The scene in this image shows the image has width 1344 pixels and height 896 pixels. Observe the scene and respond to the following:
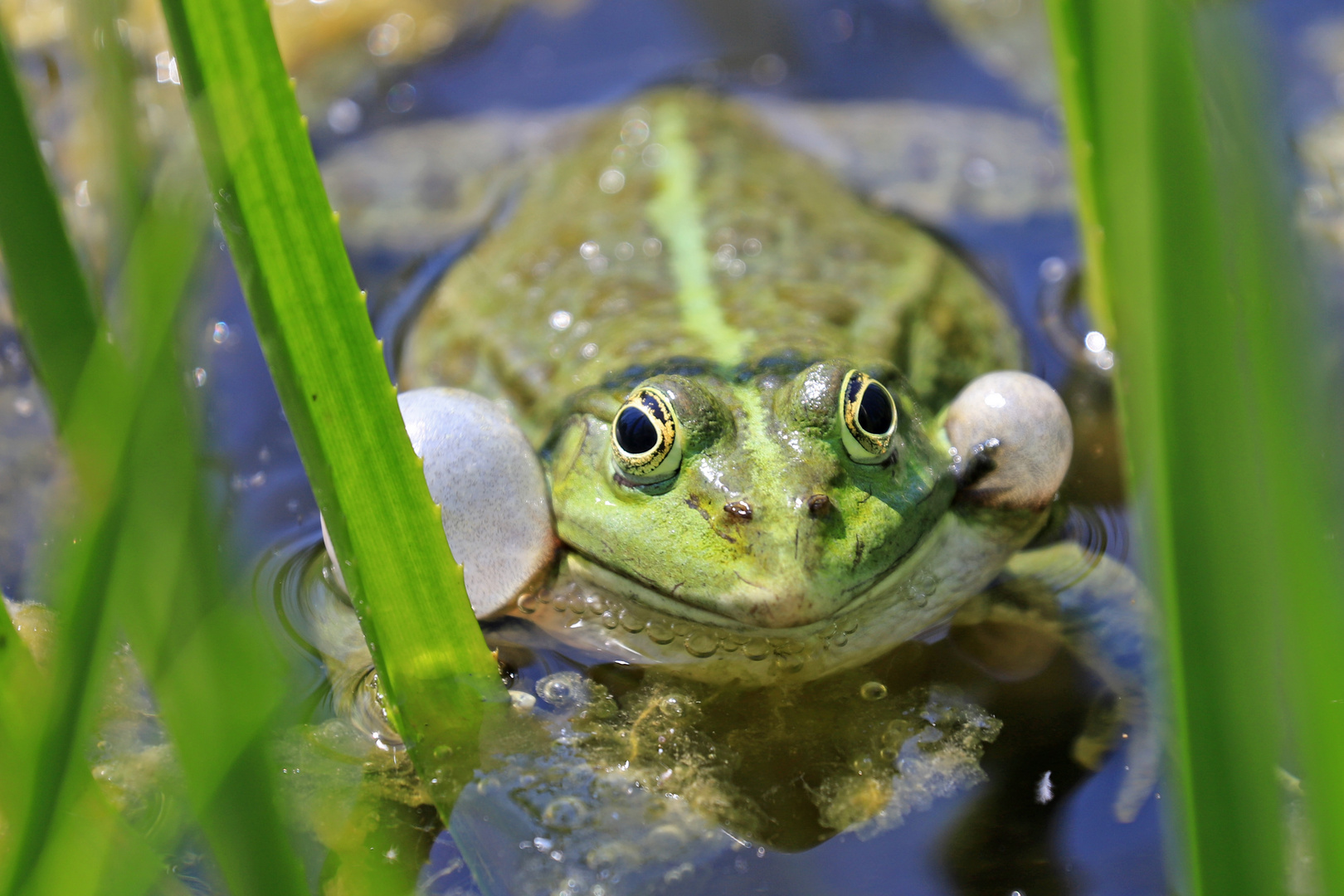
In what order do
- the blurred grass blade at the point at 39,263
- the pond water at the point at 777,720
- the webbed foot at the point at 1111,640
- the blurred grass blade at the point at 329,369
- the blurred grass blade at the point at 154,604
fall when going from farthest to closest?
the webbed foot at the point at 1111,640, the pond water at the point at 777,720, the blurred grass blade at the point at 329,369, the blurred grass blade at the point at 39,263, the blurred grass blade at the point at 154,604

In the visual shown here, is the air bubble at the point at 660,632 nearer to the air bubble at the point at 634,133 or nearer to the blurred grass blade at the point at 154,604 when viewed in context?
the blurred grass blade at the point at 154,604

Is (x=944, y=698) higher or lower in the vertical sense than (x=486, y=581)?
lower

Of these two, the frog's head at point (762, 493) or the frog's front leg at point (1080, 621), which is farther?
the frog's front leg at point (1080, 621)

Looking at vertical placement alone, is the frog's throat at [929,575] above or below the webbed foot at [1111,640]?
above

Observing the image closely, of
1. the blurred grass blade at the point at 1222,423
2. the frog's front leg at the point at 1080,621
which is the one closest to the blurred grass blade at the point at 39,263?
the blurred grass blade at the point at 1222,423

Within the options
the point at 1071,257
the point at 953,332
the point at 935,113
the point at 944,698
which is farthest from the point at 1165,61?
the point at 935,113

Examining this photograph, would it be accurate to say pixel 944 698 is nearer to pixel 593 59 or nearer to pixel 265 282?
pixel 265 282

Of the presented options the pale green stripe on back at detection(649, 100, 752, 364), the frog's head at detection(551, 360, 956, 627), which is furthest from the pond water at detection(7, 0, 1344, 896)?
the pale green stripe on back at detection(649, 100, 752, 364)
